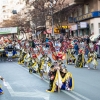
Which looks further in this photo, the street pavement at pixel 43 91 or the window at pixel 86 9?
the window at pixel 86 9

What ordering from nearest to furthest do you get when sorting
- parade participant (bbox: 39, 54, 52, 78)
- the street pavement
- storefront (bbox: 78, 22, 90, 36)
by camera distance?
1. the street pavement
2. parade participant (bbox: 39, 54, 52, 78)
3. storefront (bbox: 78, 22, 90, 36)

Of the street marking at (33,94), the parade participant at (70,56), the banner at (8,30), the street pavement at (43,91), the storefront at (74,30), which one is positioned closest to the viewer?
the street pavement at (43,91)

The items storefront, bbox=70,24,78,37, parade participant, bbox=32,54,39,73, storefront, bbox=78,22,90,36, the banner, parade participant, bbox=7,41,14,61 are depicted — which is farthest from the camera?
storefront, bbox=70,24,78,37

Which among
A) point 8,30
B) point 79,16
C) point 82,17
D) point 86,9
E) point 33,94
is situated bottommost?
point 33,94

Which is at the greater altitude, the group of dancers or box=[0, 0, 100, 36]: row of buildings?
box=[0, 0, 100, 36]: row of buildings

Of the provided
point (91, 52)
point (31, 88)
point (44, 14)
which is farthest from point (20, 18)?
point (31, 88)

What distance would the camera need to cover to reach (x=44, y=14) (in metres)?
48.8

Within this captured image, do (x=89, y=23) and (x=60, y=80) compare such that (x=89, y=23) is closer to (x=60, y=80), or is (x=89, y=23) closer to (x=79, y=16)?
(x=79, y=16)

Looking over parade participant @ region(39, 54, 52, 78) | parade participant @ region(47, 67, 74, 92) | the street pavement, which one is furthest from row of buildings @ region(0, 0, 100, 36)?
parade participant @ region(47, 67, 74, 92)

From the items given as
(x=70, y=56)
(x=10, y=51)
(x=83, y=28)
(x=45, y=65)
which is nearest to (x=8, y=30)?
(x=83, y=28)

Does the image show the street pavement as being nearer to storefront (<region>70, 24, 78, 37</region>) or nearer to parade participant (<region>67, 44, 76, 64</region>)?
parade participant (<region>67, 44, 76, 64</region>)

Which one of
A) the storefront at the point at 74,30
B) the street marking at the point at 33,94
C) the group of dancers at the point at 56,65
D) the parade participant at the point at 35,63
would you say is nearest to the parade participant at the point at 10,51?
the group of dancers at the point at 56,65

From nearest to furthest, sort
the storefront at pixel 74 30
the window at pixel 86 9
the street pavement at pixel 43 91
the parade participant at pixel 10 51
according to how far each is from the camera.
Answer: the street pavement at pixel 43 91 → the parade participant at pixel 10 51 → the window at pixel 86 9 → the storefront at pixel 74 30

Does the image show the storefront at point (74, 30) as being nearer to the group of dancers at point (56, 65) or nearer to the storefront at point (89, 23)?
the storefront at point (89, 23)
